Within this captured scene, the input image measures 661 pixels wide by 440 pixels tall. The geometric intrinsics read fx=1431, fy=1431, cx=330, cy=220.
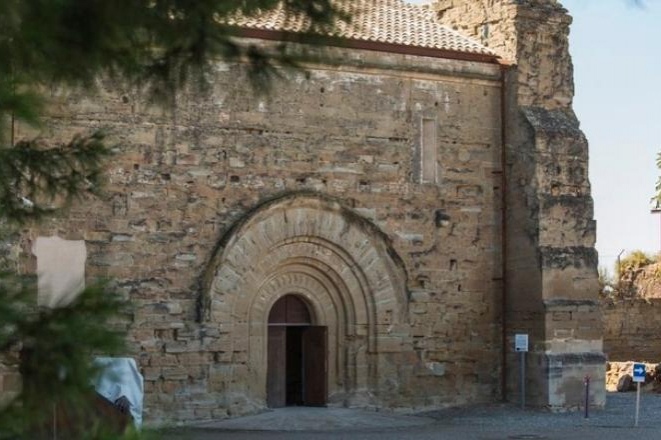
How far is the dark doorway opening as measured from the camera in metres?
23.3

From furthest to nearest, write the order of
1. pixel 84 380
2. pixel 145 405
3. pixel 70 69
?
pixel 145 405 < pixel 70 69 < pixel 84 380

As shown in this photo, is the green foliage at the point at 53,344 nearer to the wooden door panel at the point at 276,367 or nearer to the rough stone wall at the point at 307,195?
the rough stone wall at the point at 307,195

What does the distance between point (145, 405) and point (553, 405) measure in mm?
7044

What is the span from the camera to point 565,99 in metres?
25.5

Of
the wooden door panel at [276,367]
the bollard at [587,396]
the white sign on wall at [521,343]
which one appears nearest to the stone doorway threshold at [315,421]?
the wooden door panel at [276,367]

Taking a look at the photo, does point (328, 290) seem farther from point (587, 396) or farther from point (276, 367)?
point (587, 396)

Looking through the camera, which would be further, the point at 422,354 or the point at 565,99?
the point at 565,99

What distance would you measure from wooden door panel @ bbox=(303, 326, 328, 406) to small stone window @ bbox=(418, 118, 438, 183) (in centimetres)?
319

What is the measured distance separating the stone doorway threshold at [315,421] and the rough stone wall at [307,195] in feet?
1.04

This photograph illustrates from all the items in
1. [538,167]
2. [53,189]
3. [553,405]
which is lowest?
[553,405]

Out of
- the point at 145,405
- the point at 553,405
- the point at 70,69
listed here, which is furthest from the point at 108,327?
the point at 553,405

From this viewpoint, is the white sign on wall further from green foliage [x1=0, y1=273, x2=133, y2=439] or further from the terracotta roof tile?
green foliage [x1=0, y1=273, x2=133, y2=439]

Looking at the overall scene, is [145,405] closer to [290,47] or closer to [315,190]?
[315,190]

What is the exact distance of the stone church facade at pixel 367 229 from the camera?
2178cm
